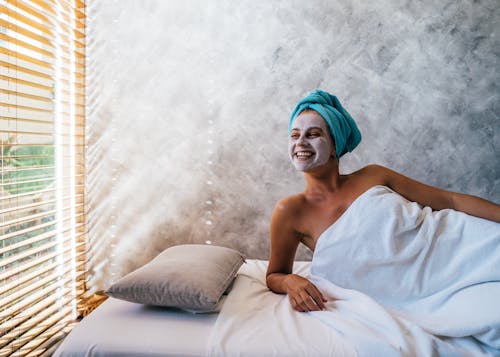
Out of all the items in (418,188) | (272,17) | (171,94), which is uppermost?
(272,17)

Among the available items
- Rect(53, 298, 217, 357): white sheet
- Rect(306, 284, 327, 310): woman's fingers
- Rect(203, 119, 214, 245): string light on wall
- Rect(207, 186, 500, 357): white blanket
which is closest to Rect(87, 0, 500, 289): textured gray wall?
Rect(203, 119, 214, 245): string light on wall

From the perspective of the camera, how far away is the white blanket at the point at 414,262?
3.97 ft

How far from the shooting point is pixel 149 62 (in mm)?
2418

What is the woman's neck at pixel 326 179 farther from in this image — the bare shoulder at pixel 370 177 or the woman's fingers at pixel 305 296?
the woman's fingers at pixel 305 296

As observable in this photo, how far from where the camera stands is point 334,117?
163cm

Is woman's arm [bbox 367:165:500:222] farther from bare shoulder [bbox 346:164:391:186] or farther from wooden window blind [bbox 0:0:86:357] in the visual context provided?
wooden window blind [bbox 0:0:86:357]

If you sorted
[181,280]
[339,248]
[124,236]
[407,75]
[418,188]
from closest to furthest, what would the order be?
[181,280], [339,248], [418,188], [407,75], [124,236]

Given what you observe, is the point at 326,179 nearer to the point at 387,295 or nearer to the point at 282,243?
the point at 282,243

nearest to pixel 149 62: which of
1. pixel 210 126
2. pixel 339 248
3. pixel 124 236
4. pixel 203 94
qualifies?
pixel 203 94

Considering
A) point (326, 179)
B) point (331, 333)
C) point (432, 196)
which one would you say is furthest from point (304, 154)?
point (331, 333)

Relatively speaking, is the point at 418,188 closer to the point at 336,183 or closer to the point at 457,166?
the point at 336,183

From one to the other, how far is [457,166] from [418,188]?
89 centimetres

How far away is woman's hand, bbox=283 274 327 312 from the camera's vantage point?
135 cm

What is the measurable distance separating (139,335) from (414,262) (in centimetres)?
91
